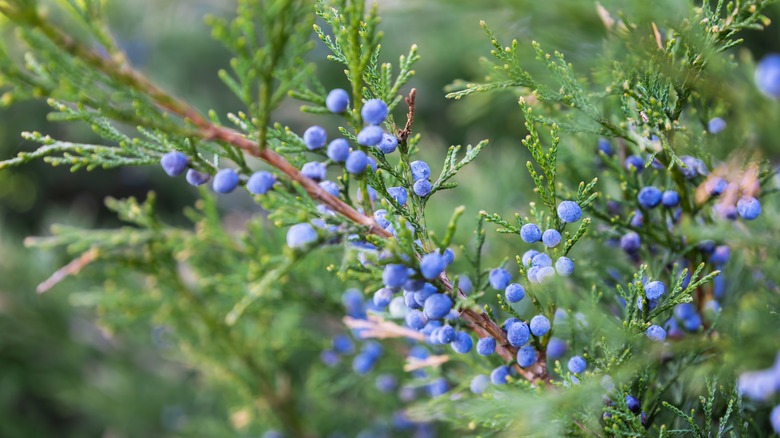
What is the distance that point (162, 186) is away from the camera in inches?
125

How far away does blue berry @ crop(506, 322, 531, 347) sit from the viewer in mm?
833

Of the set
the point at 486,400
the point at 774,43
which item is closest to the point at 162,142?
the point at 486,400

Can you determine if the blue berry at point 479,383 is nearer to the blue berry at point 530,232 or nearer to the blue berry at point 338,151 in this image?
the blue berry at point 530,232

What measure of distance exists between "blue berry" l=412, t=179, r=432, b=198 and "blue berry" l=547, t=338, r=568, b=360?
49cm

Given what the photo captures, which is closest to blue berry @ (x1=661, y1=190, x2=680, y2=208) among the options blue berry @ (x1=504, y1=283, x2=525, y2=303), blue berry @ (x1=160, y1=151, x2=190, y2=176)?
blue berry @ (x1=504, y1=283, x2=525, y2=303)

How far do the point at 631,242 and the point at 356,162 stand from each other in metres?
0.56

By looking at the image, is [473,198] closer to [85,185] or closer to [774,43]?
[774,43]

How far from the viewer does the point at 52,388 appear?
2441 mm

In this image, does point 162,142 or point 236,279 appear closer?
point 162,142

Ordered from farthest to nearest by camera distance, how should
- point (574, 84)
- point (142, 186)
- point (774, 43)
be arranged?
point (142, 186), point (774, 43), point (574, 84)

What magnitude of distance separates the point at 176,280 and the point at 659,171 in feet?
3.63

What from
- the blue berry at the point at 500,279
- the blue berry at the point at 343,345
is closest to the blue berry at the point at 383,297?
the blue berry at the point at 500,279

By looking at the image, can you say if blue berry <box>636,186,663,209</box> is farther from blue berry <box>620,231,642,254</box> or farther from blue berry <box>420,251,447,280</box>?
→ blue berry <box>420,251,447,280</box>

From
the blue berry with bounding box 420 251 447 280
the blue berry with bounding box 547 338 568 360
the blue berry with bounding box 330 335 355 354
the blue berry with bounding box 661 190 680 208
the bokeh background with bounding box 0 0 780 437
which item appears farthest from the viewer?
the bokeh background with bounding box 0 0 780 437
